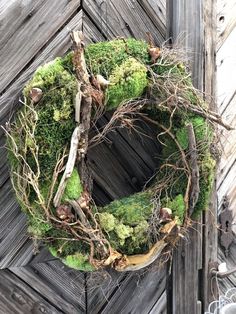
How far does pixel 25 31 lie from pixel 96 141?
0.48 m

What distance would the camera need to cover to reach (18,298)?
1.92 m

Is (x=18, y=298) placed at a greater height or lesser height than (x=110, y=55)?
lesser

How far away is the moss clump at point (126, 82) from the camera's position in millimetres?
1686

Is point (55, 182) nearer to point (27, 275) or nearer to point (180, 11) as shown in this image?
point (27, 275)

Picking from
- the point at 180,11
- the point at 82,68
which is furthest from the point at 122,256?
the point at 180,11

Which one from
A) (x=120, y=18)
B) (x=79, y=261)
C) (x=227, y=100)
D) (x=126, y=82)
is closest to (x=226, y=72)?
(x=227, y=100)

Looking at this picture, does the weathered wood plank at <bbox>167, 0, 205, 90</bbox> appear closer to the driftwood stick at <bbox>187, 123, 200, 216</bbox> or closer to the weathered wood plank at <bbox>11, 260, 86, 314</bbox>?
the driftwood stick at <bbox>187, 123, 200, 216</bbox>

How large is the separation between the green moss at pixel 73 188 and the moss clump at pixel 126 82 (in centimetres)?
28

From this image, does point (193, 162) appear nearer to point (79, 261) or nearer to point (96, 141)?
point (96, 141)

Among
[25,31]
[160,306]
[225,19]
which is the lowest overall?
[160,306]

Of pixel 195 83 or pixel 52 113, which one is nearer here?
pixel 52 113

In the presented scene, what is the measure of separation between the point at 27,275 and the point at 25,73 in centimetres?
77

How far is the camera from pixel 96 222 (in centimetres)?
167

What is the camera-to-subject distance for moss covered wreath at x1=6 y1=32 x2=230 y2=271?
1.63 metres
